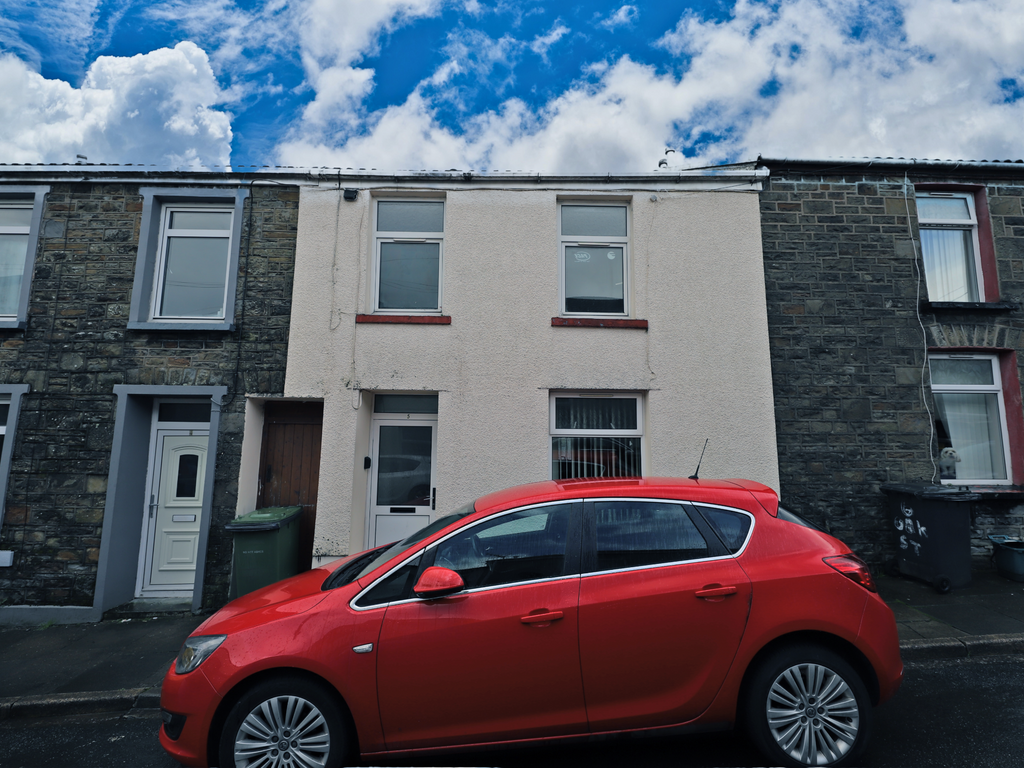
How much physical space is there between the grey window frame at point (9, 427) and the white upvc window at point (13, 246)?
119 cm

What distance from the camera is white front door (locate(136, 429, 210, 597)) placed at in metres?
7.19

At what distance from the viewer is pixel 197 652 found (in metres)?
3.13

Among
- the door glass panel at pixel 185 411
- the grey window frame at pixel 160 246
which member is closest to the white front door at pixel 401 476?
the door glass panel at pixel 185 411

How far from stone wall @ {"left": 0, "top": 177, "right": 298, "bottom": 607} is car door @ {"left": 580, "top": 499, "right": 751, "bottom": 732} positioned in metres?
5.35

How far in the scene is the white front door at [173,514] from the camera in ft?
23.6

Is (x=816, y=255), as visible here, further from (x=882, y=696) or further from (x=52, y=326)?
(x=52, y=326)

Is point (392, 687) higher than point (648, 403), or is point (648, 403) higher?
point (648, 403)

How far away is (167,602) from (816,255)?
9.24 m

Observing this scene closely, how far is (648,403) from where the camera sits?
7.13m

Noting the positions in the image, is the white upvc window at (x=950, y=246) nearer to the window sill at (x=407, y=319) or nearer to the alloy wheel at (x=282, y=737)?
the window sill at (x=407, y=319)

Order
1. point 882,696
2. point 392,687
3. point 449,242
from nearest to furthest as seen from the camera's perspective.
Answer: point 392,687 → point 882,696 → point 449,242

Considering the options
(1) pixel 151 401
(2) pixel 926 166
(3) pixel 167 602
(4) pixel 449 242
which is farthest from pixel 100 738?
(2) pixel 926 166

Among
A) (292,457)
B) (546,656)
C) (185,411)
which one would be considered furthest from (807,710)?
(185,411)

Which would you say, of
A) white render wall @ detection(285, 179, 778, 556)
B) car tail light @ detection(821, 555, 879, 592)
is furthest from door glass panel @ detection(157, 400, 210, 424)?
car tail light @ detection(821, 555, 879, 592)
